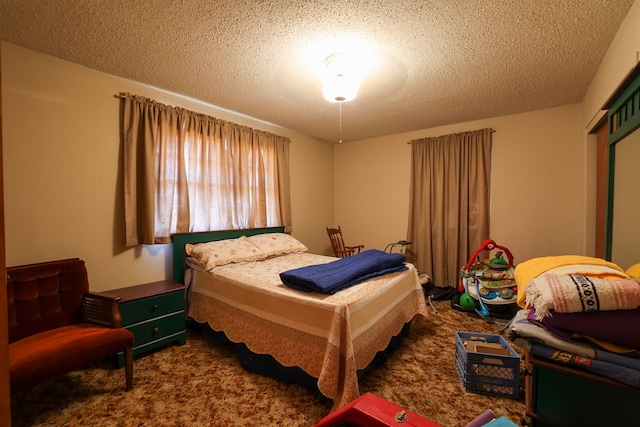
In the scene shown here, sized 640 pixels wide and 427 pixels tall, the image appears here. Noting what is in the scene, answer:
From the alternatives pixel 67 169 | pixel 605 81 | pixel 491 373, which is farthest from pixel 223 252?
pixel 605 81

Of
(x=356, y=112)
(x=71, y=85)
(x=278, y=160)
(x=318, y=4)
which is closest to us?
(x=318, y=4)

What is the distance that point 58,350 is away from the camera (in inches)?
63.7

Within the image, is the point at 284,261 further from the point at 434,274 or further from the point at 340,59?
the point at 434,274

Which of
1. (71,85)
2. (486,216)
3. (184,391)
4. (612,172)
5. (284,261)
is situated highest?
(71,85)

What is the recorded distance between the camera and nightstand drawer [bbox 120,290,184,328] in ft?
7.17

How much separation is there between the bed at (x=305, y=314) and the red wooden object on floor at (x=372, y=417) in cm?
64

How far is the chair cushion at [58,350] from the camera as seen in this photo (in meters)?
1.48

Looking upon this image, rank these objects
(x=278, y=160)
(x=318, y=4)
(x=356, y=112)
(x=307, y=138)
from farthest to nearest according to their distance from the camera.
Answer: (x=307, y=138)
(x=278, y=160)
(x=356, y=112)
(x=318, y=4)

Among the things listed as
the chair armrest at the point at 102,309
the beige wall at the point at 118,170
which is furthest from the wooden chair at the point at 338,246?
the chair armrest at the point at 102,309

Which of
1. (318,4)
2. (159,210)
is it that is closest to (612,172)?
(318,4)

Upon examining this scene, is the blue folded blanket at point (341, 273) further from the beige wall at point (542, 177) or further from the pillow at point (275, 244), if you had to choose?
the beige wall at point (542, 177)

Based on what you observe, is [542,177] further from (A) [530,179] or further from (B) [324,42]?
(B) [324,42]

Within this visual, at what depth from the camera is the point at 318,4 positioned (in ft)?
5.46

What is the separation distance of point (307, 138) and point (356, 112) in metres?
1.29
